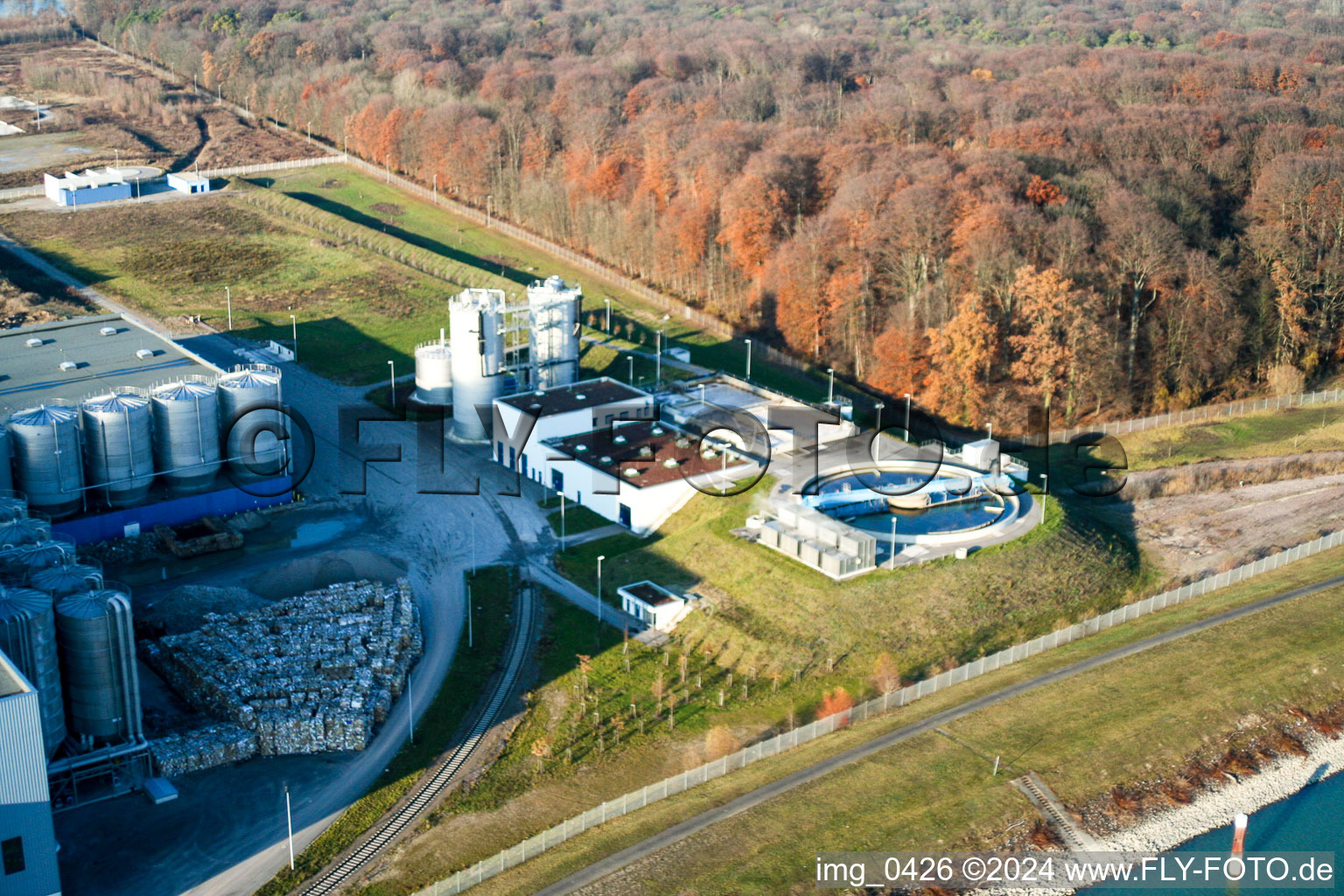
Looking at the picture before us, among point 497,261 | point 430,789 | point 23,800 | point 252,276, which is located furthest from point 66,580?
point 497,261

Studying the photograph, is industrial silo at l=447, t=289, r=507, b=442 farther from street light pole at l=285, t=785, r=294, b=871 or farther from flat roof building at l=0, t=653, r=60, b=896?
flat roof building at l=0, t=653, r=60, b=896

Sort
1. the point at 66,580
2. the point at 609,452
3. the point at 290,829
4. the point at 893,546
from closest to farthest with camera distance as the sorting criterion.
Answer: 1. the point at 290,829
2. the point at 66,580
3. the point at 893,546
4. the point at 609,452

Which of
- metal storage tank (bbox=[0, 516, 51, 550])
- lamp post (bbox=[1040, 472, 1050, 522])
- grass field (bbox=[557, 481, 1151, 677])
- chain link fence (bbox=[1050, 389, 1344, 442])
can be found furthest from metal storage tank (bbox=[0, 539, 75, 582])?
chain link fence (bbox=[1050, 389, 1344, 442])

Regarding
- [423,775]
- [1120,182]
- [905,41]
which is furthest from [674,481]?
[905,41]

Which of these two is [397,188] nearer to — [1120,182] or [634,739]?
[1120,182]

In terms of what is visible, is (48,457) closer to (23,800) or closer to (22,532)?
(22,532)

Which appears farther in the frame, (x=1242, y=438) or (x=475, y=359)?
(x=1242, y=438)

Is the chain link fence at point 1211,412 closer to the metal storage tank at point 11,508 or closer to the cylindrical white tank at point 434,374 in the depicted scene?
the cylindrical white tank at point 434,374
